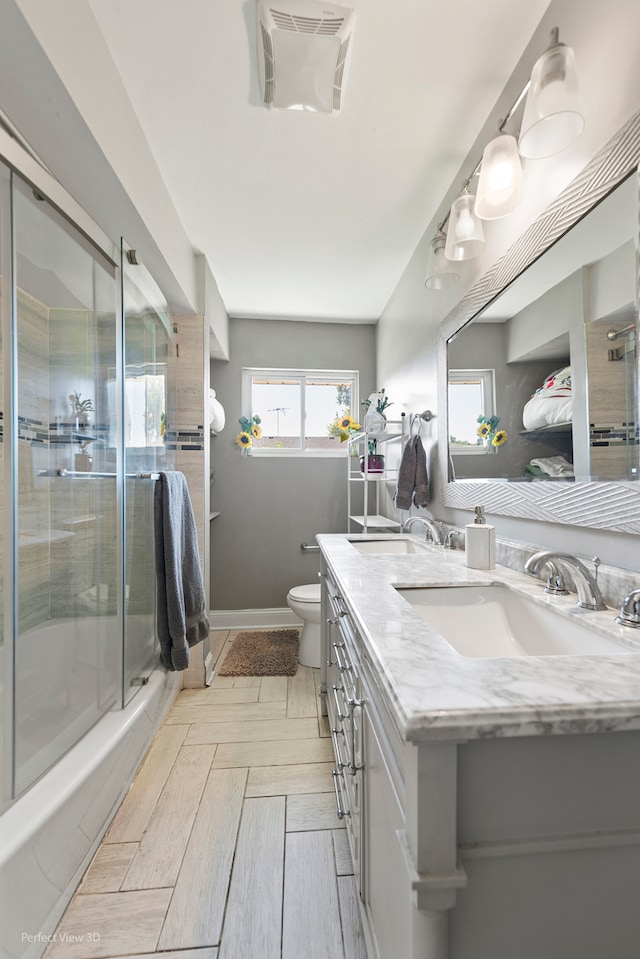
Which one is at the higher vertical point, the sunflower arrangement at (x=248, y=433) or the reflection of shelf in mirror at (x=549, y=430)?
the sunflower arrangement at (x=248, y=433)

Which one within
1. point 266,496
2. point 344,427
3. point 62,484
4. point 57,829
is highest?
point 344,427

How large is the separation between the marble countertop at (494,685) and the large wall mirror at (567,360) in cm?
34

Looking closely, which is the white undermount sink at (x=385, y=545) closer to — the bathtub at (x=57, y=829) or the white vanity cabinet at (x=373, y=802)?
the white vanity cabinet at (x=373, y=802)

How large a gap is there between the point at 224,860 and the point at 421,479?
1.56 meters

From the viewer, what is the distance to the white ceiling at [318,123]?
1.11 metres

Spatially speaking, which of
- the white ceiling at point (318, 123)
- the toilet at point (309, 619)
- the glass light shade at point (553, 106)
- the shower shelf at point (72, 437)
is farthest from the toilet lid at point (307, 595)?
the glass light shade at point (553, 106)

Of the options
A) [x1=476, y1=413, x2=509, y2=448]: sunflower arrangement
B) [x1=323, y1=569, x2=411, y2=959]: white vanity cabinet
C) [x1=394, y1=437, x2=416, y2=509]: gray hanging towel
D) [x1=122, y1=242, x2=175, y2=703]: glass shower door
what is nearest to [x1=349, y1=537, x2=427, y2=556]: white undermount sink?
[x1=394, y1=437, x2=416, y2=509]: gray hanging towel

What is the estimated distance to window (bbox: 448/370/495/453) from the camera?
1.44 meters

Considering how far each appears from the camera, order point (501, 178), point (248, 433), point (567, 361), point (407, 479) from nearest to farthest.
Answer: point (567, 361)
point (501, 178)
point (407, 479)
point (248, 433)

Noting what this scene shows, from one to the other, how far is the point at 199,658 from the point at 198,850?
1054 mm

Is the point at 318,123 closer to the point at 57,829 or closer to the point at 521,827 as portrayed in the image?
the point at 521,827

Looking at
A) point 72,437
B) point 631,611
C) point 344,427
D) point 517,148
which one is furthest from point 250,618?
point 517,148

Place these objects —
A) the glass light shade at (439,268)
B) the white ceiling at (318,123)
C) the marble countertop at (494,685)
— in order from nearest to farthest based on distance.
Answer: the marble countertop at (494,685)
the white ceiling at (318,123)
the glass light shade at (439,268)

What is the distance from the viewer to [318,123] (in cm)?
143
